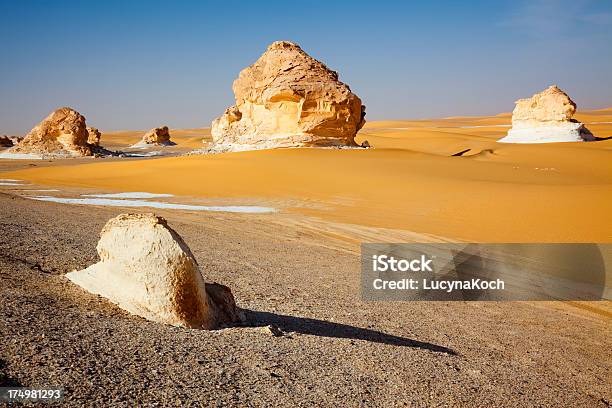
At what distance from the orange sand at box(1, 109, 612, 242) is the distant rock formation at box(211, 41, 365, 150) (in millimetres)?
2101

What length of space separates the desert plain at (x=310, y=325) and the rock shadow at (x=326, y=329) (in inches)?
1.0

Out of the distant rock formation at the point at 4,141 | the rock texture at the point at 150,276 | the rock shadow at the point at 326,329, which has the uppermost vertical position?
the distant rock formation at the point at 4,141

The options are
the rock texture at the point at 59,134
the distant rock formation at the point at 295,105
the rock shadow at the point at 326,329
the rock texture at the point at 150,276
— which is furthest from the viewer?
the rock texture at the point at 59,134

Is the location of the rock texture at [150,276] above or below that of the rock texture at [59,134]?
below

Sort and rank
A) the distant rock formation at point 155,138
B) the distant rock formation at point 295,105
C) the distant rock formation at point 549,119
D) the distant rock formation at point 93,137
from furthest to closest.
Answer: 1. the distant rock formation at point 155,138
2. the distant rock formation at point 93,137
3. the distant rock formation at point 549,119
4. the distant rock formation at point 295,105

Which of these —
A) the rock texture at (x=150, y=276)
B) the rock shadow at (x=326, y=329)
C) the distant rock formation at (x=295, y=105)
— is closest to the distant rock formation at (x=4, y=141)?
the distant rock formation at (x=295, y=105)

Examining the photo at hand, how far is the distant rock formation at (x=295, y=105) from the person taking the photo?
71.9ft

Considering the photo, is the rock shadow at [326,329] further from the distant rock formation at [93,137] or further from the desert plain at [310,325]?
the distant rock formation at [93,137]

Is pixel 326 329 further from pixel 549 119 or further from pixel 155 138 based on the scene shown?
pixel 155 138

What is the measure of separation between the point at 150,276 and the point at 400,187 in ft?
35.8

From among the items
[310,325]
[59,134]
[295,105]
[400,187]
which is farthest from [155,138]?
[310,325]

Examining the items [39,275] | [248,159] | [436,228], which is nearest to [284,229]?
[436,228]

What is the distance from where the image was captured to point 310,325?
376 centimetres

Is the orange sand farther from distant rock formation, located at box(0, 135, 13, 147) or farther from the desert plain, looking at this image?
distant rock formation, located at box(0, 135, 13, 147)
